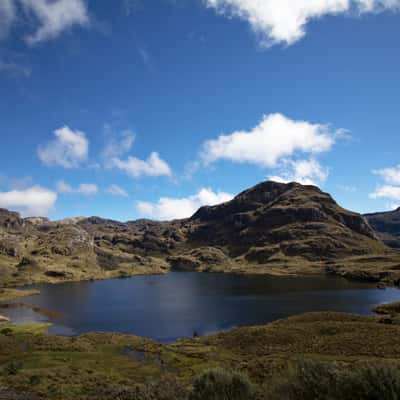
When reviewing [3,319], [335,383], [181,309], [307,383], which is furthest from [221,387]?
[3,319]

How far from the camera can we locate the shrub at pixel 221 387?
97.5 ft

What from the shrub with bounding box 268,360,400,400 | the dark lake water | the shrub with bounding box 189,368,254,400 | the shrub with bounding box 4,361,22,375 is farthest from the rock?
the shrub with bounding box 268,360,400,400

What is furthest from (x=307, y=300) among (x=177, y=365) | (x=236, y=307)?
(x=177, y=365)

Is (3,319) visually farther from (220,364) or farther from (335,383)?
(335,383)

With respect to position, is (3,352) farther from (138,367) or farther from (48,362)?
(138,367)

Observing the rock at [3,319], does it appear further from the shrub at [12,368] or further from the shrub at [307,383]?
the shrub at [307,383]

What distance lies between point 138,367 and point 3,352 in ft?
96.0

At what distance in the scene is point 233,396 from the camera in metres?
30.1

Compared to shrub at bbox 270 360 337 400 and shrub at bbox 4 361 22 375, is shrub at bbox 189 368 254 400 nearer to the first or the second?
shrub at bbox 270 360 337 400

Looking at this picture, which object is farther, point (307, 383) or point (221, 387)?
point (221, 387)

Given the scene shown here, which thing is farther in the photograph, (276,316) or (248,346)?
(276,316)

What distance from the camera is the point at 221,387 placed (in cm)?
3039

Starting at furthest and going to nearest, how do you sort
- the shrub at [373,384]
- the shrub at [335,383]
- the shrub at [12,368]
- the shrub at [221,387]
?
the shrub at [12,368] < the shrub at [221,387] < the shrub at [335,383] < the shrub at [373,384]

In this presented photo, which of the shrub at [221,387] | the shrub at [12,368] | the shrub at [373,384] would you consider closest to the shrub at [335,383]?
the shrub at [373,384]
